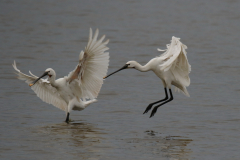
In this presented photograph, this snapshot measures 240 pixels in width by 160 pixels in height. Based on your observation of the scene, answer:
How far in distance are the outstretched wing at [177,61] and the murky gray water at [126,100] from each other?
865 mm

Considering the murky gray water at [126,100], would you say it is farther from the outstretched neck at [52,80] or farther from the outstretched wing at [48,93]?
the outstretched neck at [52,80]

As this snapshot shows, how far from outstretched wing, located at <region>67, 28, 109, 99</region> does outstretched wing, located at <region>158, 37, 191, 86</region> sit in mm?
1178

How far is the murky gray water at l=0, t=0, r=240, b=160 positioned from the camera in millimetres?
9195

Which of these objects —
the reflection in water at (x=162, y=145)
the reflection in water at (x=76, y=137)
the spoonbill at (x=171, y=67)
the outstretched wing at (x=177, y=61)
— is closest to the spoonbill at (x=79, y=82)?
the reflection in water at (x=76, y=137)

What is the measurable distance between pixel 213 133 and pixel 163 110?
2.28m

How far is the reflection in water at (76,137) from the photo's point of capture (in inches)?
349

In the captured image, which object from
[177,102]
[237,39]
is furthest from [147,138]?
[237,39]

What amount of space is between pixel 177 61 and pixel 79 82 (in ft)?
6.63

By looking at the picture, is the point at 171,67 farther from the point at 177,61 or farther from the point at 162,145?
the point at 162,145

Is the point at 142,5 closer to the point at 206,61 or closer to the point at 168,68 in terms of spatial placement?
the point at 206,61

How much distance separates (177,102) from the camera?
43.2ft

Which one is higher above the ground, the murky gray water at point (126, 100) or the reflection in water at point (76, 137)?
the murky gray water at point (126, 100)

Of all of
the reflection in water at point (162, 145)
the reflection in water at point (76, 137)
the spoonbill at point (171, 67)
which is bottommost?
the reflection in water at point (76, 137)

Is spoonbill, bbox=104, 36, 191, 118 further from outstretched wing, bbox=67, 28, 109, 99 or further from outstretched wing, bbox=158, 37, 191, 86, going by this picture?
outstretched wing, bbox=67, 28, 109, 99
